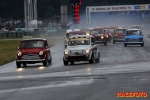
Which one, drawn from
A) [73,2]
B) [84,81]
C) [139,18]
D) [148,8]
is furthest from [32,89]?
[139,18]

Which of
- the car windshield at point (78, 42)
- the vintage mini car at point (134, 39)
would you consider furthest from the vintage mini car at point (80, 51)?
the vintage mini car at point (134, 39)

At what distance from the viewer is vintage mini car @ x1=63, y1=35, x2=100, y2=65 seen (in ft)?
91.1

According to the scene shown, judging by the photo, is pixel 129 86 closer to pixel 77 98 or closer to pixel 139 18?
pixel 77 98

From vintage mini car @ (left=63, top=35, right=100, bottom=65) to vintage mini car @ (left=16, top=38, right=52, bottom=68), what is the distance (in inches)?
42.4

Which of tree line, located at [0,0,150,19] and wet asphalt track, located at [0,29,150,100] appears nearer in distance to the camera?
wet asphalt track, located at [0,29,150,100]

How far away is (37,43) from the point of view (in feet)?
96.4

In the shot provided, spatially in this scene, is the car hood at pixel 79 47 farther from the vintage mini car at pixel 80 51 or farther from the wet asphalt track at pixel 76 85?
the wet asphalt track at pixel 76 85

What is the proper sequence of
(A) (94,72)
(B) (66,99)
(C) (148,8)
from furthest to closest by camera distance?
(C) (148,8) < (A) (94,72) < (B) (66,99)

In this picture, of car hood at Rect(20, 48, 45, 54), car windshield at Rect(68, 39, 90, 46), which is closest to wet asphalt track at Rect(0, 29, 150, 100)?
car hood at Rect(20, 48, 45, 54)

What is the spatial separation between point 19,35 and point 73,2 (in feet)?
34.3

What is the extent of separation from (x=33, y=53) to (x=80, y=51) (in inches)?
95.1

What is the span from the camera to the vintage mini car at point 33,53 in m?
28.2

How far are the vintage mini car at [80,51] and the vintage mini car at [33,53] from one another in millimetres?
1077
